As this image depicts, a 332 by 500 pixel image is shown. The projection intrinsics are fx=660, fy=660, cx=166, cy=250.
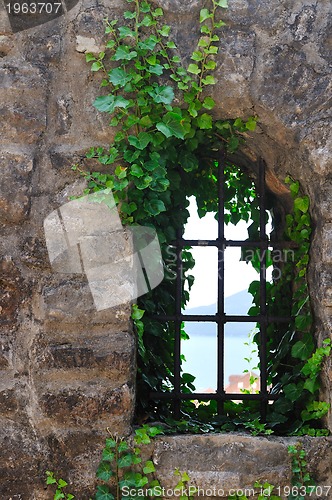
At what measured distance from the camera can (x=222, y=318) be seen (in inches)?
98.1

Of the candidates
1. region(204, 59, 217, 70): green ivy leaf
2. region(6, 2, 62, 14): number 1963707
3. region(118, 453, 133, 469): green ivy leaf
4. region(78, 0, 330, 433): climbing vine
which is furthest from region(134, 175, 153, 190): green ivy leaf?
region(118, 453, 133, 469): green ivy leaf

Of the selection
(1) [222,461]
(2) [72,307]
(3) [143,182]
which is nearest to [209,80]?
(3) [143,182]

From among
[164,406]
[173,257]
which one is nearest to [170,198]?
[173,257]

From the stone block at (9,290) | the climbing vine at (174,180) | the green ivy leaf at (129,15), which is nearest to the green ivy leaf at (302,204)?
the climbing vine at (174,180)

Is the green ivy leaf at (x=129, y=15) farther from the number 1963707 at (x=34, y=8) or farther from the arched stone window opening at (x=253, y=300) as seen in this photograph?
the arched stone window opening at (x=253, y=300)

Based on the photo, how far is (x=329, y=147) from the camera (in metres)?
2.19

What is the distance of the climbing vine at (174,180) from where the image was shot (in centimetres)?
218

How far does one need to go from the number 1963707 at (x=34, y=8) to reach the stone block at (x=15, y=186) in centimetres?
50

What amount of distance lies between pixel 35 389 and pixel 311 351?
95 centimetres

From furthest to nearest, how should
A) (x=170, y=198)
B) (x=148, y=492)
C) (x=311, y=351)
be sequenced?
(x=170, y=198) → (x=311, y=351) → (x=148, y=492)

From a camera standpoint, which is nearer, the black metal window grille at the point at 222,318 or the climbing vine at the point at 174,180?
the climbing vine at the point at 174,180

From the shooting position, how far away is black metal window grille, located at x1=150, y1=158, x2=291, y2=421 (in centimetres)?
245

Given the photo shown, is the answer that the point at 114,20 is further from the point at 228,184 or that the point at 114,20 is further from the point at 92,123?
the point at 228,184

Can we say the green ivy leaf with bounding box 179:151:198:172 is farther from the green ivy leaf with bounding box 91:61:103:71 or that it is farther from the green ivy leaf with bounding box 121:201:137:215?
the green ivy leaf with bounding box 91:61:103:71
